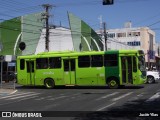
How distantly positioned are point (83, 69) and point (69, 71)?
1.27m

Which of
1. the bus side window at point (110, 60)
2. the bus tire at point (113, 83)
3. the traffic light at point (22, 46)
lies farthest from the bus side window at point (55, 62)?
the traffic light at point (22, 46)

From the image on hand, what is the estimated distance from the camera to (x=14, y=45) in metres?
Answer: 57.8

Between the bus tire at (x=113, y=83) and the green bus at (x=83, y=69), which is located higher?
the green bus at (x=83, y=69)

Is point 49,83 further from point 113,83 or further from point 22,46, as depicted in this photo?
point 22,46

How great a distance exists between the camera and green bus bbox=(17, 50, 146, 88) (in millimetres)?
29984

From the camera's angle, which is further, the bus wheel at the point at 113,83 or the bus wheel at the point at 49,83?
the bus wheel at the point at 49,83

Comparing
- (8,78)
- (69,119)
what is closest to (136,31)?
(8,78)

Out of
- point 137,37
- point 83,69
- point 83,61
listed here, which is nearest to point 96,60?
point 83,61

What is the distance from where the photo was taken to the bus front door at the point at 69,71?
105 feet

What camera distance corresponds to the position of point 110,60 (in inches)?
1205

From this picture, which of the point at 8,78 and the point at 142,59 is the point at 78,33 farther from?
the point at 142,59

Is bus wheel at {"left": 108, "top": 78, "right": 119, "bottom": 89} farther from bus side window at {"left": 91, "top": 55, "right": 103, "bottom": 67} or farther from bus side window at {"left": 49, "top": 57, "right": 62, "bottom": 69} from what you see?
bus side window at {"left": 49, "top": 57, "right": 62, "bottom": 69}

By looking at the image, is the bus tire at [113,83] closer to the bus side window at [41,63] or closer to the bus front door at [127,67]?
the bus front door at [127,67]

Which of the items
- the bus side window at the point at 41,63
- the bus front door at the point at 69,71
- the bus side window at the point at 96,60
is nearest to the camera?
the bus side window at the point at 96,60
